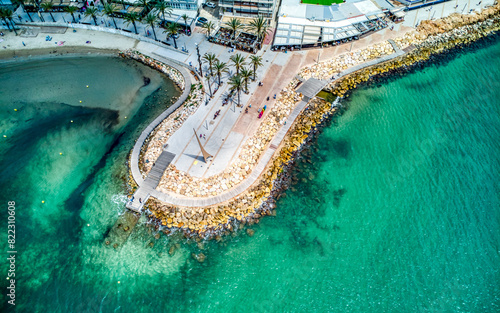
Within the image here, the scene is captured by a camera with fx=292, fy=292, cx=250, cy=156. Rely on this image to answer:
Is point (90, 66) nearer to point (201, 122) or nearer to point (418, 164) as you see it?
point (201, 122)

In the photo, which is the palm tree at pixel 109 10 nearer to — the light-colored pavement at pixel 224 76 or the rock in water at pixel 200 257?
the light-colored pavement at pixel 224 76

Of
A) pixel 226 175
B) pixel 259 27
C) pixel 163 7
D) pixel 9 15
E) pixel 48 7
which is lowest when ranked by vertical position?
pixel 226 175

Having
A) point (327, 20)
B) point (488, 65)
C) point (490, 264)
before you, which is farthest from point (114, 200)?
point (488, 65)

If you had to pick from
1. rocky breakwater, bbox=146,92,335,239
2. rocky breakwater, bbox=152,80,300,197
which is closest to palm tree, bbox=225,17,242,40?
rocky breakwater, bbox=152,80,300,197

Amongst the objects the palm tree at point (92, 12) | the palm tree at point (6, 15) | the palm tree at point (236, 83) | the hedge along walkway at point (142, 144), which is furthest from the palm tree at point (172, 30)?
the palm tree at point (6, 15)

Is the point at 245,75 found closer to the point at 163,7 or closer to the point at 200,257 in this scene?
the point at 163,7

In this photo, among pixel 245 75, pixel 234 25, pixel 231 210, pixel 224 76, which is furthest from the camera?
pixel 234 25

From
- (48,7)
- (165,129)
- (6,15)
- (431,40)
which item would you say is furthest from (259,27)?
(6,15)
